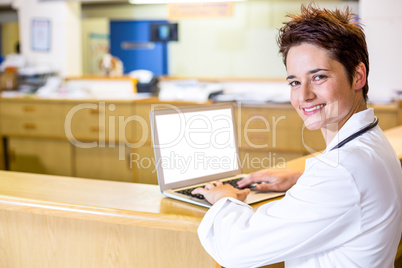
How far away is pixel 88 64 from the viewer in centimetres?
771

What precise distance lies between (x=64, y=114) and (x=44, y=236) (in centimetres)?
313

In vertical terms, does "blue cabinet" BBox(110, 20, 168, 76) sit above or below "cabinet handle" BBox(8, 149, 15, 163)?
above

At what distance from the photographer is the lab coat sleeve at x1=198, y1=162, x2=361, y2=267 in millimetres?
1048

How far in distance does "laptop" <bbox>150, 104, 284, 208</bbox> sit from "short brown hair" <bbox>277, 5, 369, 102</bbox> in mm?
580

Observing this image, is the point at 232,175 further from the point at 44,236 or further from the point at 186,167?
the point at 44,236

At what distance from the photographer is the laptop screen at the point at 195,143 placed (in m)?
1.73

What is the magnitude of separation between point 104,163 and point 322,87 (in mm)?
3830

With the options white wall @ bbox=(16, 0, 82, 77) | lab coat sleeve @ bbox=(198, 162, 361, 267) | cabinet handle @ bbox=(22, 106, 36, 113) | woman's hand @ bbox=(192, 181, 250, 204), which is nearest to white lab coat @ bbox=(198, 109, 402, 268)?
lab coat sleeve @ bbox=(198, 162, 361, 267)

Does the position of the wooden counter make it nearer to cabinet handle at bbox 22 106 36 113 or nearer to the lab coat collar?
the lab coat collar

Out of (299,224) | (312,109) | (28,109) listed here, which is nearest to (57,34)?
(28,109)

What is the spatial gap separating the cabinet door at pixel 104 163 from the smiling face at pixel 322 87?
3544 millimetres

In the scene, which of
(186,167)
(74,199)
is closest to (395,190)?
(186,167)

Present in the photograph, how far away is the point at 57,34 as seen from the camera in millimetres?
5355

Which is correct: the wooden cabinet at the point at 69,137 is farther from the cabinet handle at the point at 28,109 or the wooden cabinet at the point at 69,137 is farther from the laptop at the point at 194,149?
the laptop at the point at 194,149
